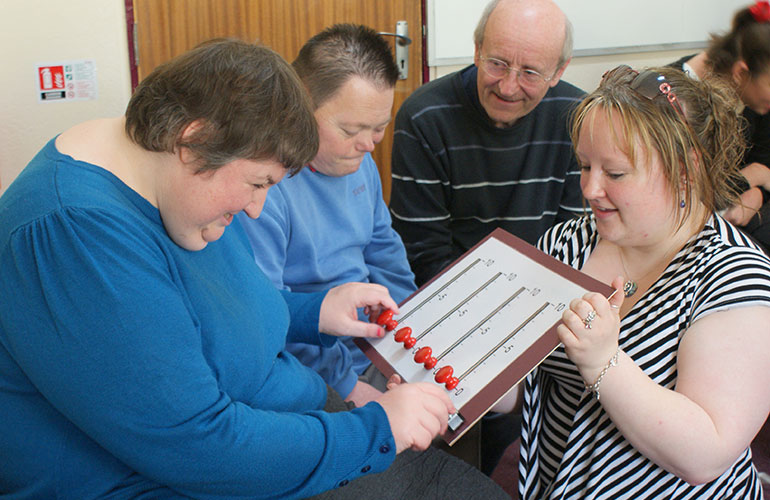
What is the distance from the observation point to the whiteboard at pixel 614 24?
341 cm

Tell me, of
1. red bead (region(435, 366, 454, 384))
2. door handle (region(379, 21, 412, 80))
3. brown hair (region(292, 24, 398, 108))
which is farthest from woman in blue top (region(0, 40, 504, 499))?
door handle (region(379, 21, 412, 80))

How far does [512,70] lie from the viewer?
79.3 inches

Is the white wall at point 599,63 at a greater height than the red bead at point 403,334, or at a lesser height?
greater

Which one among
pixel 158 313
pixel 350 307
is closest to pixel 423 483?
pixel 350 307

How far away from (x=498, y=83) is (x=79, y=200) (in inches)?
60.3

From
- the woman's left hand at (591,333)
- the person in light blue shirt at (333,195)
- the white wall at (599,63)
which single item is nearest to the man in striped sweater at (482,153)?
the person in light blue shirt at (333,195)

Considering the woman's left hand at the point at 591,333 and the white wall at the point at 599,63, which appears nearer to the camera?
the woman's left hand at the point at 591,333

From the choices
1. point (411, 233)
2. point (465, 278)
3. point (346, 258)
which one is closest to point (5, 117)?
point (411, 233)

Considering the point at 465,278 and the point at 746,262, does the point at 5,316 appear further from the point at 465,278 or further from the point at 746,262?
the point at 746,262

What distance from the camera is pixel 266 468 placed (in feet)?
2.80

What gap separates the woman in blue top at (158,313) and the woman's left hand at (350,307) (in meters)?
0.31

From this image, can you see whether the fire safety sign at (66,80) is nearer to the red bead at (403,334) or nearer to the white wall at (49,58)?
the white wall at (49,58)

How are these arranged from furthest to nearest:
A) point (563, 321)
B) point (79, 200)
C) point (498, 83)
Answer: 1. point (498, 83)
2. point (563, 321)
3. point (79, 200)

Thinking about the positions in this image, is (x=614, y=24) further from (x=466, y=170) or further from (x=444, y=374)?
(x=444, y=374)
